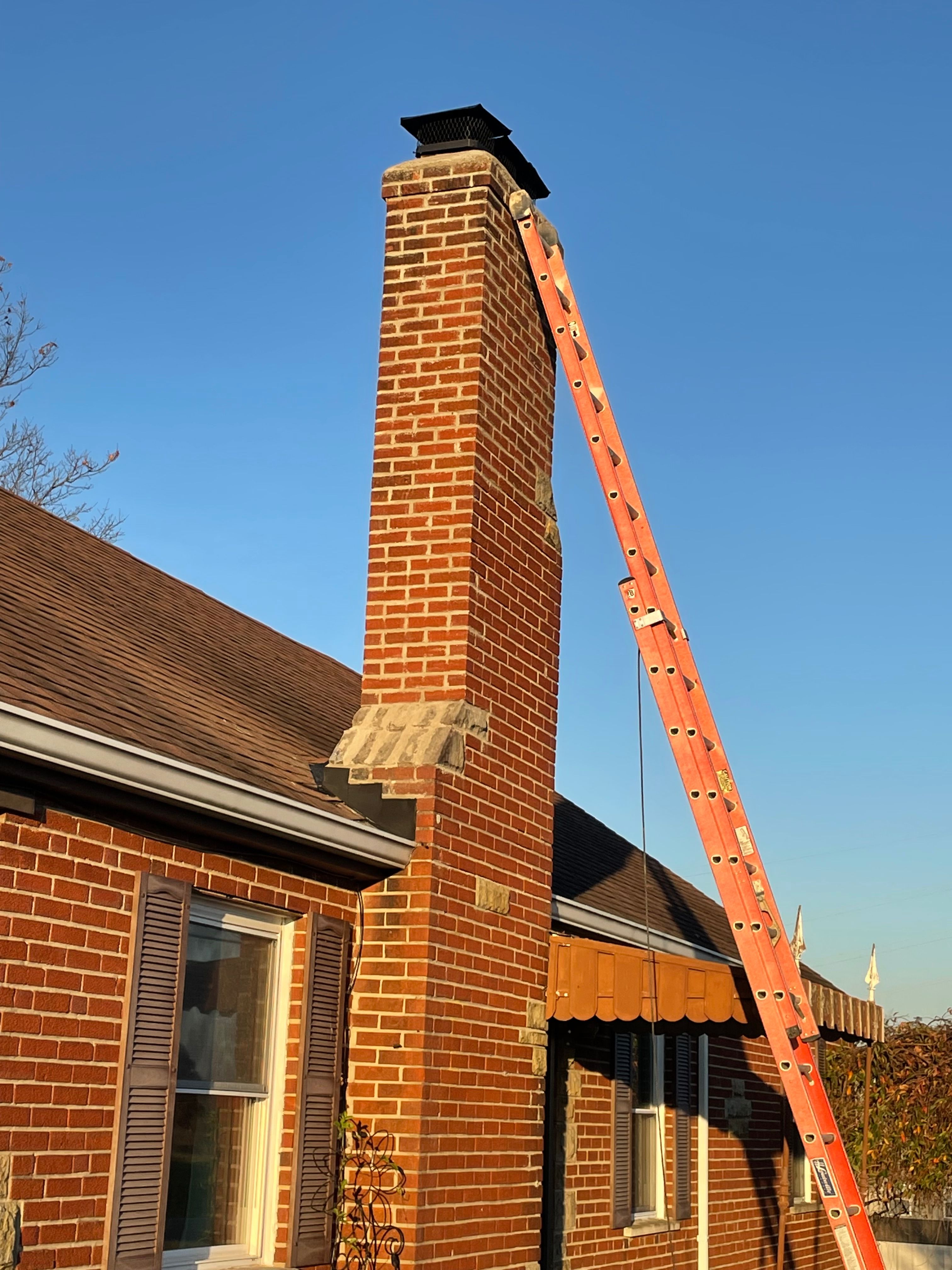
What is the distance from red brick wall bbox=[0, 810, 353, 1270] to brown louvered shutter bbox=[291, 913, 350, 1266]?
1.31 metres

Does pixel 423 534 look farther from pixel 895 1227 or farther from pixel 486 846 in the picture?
pixel 895 1227

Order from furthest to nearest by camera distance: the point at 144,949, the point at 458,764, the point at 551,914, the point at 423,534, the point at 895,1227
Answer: the point at 895,1227 < the point at 551,914 < the point at 423,534 < the point at 458,764 < the point at 144,949

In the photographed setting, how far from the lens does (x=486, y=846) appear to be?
7953mm

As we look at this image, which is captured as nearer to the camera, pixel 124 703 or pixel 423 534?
pixel 124 703

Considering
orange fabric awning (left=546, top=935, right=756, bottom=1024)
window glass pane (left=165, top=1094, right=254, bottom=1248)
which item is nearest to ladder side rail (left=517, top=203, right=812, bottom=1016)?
orange fabric awning (left=546, top=935, right=756, bottom=1024)

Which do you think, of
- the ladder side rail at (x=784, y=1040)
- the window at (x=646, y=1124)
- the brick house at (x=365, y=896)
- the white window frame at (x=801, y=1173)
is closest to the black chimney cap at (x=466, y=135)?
the brick house at (x=365, y=896)

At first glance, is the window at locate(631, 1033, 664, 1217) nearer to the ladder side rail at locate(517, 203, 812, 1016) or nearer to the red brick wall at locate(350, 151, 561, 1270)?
the red brick wall at locate(350, 151, 561, 1270)

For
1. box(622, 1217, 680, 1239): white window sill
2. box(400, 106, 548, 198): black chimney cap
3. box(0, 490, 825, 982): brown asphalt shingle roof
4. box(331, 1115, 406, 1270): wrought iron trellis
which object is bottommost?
box(622, 1217, 680, 1239): white window sill

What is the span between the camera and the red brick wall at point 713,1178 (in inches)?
388

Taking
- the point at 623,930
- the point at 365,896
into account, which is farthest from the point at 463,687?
the point at 623,930

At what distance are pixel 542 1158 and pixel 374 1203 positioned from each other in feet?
5.58

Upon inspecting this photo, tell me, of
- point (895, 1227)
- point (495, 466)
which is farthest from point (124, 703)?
point (895, 1227)

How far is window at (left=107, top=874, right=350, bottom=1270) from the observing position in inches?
227

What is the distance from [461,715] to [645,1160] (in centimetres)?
522
